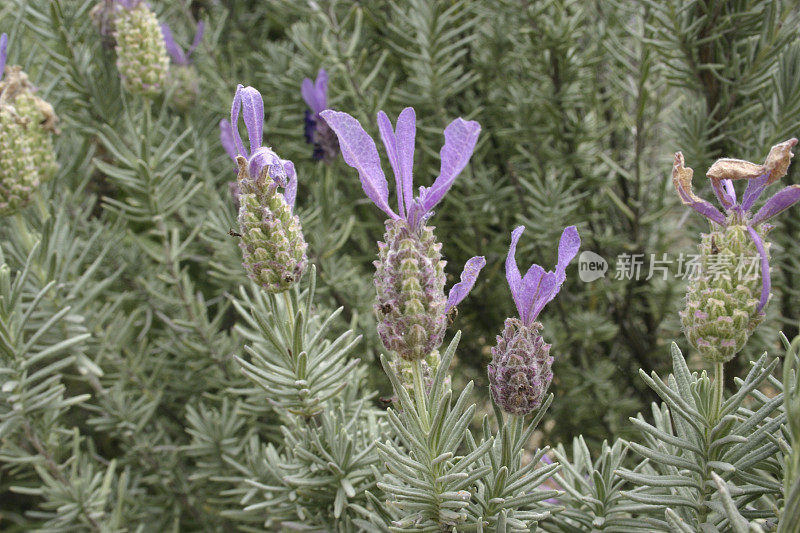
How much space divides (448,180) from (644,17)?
2.58 feet

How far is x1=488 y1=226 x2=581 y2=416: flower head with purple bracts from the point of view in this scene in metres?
0.48

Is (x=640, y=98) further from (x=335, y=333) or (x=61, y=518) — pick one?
(x=61, y=518)

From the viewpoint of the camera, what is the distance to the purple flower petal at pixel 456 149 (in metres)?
0.41

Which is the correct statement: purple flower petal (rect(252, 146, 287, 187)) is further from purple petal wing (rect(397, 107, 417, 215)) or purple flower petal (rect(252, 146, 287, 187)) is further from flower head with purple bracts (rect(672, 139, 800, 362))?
flower head with purple bracts (rect(672, 139, 800, 362))

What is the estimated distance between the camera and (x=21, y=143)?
2.55ft

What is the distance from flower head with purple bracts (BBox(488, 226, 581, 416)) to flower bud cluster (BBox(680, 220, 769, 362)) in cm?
10

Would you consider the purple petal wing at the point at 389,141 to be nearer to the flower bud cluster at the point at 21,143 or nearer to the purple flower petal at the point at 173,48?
the flower bud cluster at the point at 21,143

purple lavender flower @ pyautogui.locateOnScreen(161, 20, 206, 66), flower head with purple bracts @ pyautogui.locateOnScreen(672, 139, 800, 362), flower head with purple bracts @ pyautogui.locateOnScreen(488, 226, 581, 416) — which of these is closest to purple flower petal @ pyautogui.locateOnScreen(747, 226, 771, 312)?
flower head with purple bracts @ pyautogui.locateOnScreen(672, 139, 800, 362)

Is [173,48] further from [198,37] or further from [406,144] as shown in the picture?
[406,144]

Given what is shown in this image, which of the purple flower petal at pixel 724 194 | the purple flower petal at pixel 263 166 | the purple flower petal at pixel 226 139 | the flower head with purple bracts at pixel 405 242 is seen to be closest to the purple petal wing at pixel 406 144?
the flower head with purple bracts at pixel 405 242

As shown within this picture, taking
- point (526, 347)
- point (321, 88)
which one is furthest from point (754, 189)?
point (321, 88)

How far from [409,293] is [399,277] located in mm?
13

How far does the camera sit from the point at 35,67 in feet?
4.17

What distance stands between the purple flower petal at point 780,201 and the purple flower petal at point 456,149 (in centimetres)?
22
